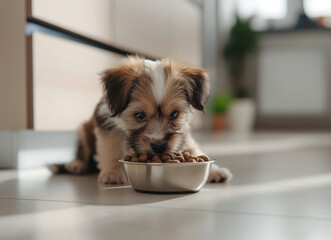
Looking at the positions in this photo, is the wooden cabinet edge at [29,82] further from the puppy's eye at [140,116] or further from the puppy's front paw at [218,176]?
the puppy's front paw at [218,176]

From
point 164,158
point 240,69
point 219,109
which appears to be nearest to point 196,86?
point 164,158

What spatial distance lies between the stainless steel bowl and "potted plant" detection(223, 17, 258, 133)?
650cm

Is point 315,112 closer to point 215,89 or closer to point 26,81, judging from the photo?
point 215,89

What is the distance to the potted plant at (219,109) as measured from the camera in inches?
314

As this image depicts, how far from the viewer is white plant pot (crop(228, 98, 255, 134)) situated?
8047 millimetres

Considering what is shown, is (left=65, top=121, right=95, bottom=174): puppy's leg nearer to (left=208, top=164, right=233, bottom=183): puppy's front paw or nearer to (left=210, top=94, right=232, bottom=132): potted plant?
(left=208, top=164, right=233, bottom=183): puppy's front paw

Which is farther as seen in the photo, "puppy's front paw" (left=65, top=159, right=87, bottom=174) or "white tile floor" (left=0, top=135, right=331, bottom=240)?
"puppy's front paw" (left=65, top=159, right=87, bottom=174)

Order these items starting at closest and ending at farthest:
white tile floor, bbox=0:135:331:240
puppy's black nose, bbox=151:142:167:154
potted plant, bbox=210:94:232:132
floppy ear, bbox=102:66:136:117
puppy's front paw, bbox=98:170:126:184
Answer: white tile floor, bbox=0:135:331:240
puppy's black nose, bbox=151:142:167:154
floppy ear, bbox=102:66:136:117
puppy's front paw, bbox=98:170:126:184
potted plant, bbox=210:94:232:132

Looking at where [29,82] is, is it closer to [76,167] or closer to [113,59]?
[76,167]

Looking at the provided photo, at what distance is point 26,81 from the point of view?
7.80ft

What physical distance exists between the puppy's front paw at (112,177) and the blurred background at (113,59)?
2.03ft

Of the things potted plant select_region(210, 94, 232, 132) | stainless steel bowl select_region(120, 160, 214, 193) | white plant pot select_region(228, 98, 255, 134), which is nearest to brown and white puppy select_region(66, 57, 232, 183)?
stainless steel bowl select_region(120, 160, 214, 193)

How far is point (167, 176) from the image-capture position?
5.09 feet

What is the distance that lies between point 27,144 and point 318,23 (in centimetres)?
720
